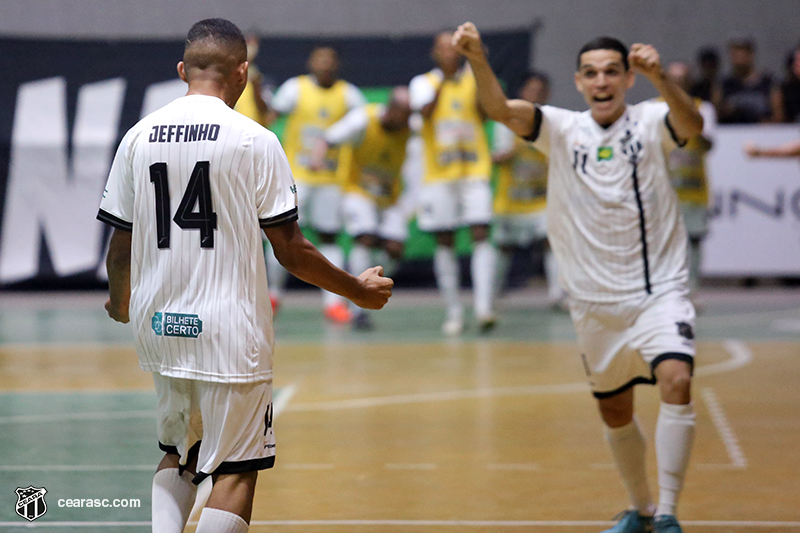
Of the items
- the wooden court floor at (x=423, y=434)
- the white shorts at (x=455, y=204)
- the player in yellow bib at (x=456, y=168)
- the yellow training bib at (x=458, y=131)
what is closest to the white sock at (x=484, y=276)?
the player in yellow bib at (x=456, y=168)

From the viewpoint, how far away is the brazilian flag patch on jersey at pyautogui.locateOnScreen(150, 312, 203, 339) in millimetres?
2529

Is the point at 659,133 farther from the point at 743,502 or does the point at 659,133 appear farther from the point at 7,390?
the point at 7,390

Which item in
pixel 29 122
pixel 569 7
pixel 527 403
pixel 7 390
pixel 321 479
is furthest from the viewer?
pixel 569 7

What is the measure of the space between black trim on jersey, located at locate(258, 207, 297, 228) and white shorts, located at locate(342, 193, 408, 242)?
6879 mm

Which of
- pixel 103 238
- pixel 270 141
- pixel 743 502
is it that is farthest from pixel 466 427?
pixel 103 238

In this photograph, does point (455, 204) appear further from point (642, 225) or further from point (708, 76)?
point (642, 225)

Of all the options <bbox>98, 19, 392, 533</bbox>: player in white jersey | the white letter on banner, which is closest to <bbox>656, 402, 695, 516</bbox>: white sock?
<bbox>98, 19, 392, 533</bbox>: player in white jersey

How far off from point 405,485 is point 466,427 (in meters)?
1.19

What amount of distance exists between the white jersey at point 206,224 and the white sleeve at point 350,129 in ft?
22.1

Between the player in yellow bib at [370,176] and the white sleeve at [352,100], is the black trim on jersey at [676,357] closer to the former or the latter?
the player in yellow bib at [370,176]

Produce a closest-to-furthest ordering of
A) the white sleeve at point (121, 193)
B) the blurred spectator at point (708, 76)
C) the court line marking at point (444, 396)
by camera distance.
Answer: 1. the white sleeve at point (121, 193)
2. the court line marking at point (444, 396)
3. the blurred spectator at point (708, 76)

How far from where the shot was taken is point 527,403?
5.93 metres

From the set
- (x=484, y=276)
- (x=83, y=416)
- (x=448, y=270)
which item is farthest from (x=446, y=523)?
(x=448, y=270)

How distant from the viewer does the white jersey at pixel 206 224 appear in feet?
8.20
